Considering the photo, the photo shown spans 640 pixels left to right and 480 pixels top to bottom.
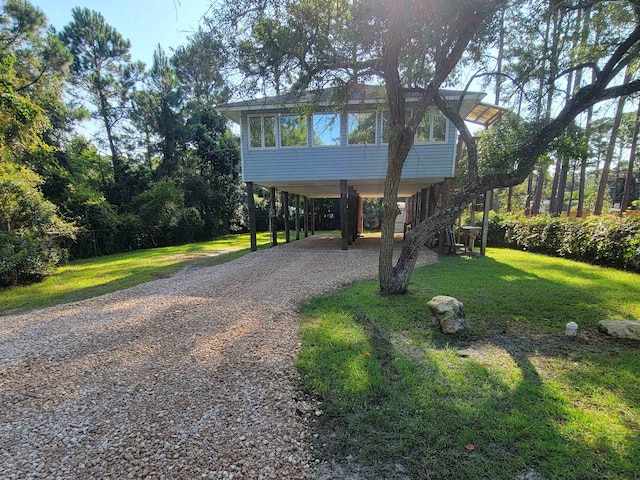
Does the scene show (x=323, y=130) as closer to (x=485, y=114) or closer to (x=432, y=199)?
(x=432, y=199)

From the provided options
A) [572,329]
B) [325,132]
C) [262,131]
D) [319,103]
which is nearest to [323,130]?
[325,132]

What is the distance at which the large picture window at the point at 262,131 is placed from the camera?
10.8m

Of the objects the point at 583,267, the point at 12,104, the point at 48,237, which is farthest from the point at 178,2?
the point at 583,267

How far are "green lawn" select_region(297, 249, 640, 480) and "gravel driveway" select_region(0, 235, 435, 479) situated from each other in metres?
0.42

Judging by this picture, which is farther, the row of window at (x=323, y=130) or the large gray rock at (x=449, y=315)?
the row of window at (x=323, y=130)

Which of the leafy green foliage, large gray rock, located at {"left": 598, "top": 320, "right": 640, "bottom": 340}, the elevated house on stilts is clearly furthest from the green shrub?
large gray rock, located at {"left": 598, "top": 320, "right": 640, "bottom": 340}

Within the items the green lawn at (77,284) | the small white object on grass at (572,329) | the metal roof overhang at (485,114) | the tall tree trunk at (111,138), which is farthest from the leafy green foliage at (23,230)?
the metal roof overhang at (485,114)

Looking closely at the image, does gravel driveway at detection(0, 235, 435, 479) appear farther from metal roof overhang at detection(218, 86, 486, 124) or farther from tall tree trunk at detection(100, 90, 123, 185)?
tall tree trunk at detection(100, 90, 123, 185)

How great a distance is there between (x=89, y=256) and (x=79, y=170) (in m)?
6.20

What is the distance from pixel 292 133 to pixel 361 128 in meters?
2.45

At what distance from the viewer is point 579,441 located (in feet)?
6.79

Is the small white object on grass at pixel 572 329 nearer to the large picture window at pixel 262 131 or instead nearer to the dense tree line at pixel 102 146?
the dense tree line at pixel 102 146

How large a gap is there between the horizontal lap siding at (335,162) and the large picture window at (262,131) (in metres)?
0.18

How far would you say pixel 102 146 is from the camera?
23.0 m
